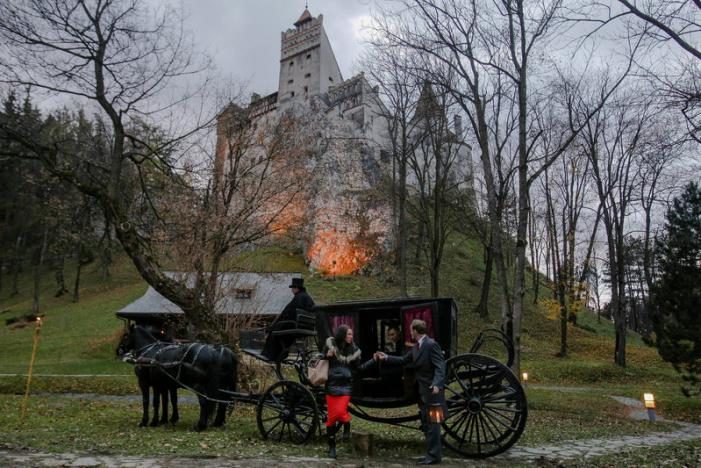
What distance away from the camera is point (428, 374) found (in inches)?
245

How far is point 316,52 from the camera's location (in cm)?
5566

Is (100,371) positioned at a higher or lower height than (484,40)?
lower

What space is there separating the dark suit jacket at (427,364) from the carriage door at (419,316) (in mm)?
401

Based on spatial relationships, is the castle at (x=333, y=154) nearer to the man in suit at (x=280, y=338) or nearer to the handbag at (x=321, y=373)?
the man in suit at (x=280, y=338)

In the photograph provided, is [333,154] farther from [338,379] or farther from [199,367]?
[338,379]

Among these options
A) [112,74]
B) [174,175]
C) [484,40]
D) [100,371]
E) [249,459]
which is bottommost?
[100,371]

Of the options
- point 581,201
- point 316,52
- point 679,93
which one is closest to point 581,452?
point 679,93

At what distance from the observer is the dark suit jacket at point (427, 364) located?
242 inches

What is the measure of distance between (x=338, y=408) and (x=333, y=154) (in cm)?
3974

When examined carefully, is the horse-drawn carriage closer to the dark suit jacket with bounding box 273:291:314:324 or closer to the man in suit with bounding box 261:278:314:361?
the man in suit with bounding box 261:278:314:361

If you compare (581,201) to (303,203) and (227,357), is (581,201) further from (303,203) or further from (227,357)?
(227,357)

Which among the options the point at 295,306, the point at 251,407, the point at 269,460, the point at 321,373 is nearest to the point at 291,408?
the point at 321,373

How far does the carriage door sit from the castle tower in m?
49.6

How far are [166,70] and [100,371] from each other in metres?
15.0
